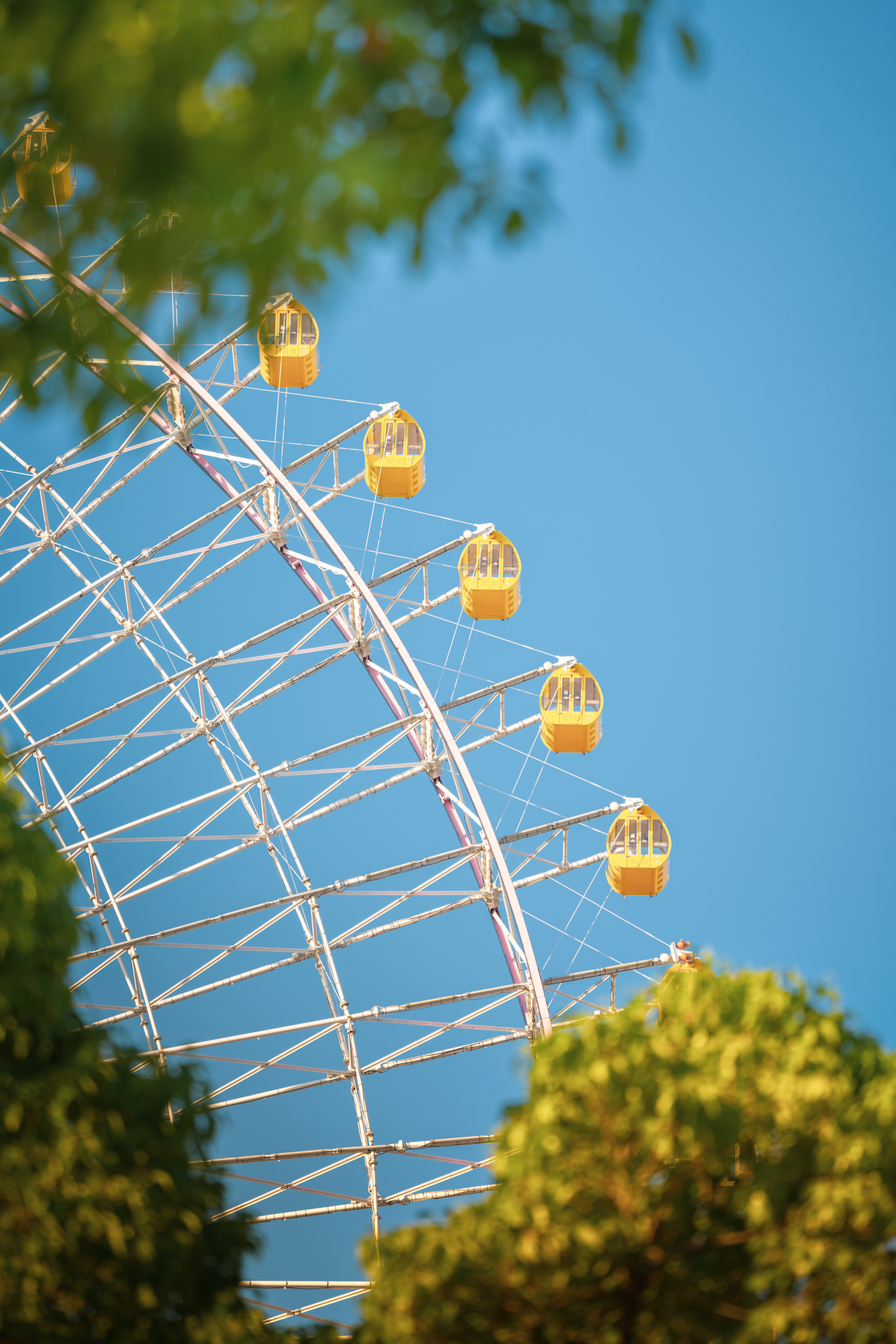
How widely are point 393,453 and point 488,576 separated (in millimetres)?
2122

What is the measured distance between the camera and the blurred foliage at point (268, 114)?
269 centimetres

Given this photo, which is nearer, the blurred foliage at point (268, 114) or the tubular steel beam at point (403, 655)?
the blurred foliage at point (268, 114)

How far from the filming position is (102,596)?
57.9 ft

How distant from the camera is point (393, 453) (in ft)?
51.2

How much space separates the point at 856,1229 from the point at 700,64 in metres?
3.93

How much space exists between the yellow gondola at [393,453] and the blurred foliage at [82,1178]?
1076 centimetres

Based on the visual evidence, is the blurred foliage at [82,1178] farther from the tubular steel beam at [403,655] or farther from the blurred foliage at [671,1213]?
the tubular steel beam at [403,655]

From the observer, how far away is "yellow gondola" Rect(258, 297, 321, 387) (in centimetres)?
1522

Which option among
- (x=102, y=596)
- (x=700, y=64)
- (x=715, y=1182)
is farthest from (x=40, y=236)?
(x=102, y=596)

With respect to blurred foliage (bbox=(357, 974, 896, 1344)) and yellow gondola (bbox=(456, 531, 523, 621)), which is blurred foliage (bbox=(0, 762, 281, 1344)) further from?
yellow gondola (bbox=(456, 531, 523, 621))

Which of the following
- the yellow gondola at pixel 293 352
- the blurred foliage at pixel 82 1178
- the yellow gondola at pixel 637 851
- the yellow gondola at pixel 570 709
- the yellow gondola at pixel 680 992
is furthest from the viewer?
the yellow gondola at pixel 570 709

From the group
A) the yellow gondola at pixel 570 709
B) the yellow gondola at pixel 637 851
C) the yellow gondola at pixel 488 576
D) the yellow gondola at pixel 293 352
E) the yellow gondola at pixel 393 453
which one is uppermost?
the yellow gondola at pixel 293 352

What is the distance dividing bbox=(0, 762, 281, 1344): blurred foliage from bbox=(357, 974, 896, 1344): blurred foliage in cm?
81

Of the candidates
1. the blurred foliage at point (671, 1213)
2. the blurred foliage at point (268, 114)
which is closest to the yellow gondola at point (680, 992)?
the blurred foliage at point (671, 1213)
